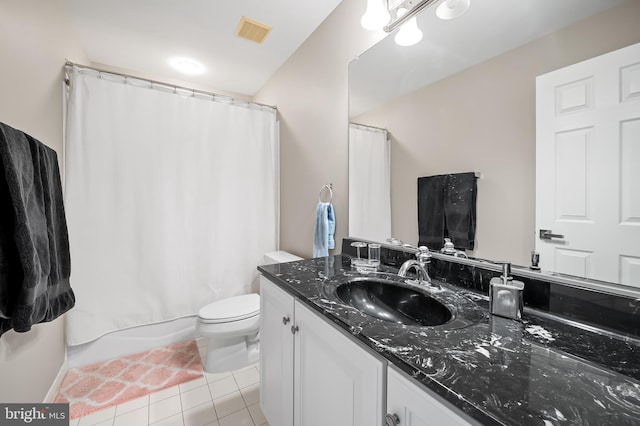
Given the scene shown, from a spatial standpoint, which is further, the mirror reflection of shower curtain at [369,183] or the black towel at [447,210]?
the mirror reflection of shower curtain at [369,183]

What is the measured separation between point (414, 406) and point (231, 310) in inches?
61.3

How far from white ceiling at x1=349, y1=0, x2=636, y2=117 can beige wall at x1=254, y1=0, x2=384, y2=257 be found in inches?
6.2

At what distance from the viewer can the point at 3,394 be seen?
3.42 feet

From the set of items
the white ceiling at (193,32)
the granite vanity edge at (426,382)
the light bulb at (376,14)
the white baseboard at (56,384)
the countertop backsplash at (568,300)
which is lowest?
the white baseboard at (56,384)

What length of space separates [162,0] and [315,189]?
157 centimetres

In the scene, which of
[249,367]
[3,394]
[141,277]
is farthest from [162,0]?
[249,367]

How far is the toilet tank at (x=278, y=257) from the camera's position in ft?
7.10

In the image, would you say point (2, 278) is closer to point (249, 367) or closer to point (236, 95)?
point (249, 367)

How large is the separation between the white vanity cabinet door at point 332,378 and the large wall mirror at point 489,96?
65 centimetres

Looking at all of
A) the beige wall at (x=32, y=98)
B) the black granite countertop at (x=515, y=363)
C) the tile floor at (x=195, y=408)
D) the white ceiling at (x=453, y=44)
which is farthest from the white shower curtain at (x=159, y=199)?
the black granite countertop at (x=515, y=363)

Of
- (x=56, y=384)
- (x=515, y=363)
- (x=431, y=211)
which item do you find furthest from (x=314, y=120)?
(x=56, y=384)

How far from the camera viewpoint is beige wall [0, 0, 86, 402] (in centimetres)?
109

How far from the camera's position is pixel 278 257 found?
7.34ft
